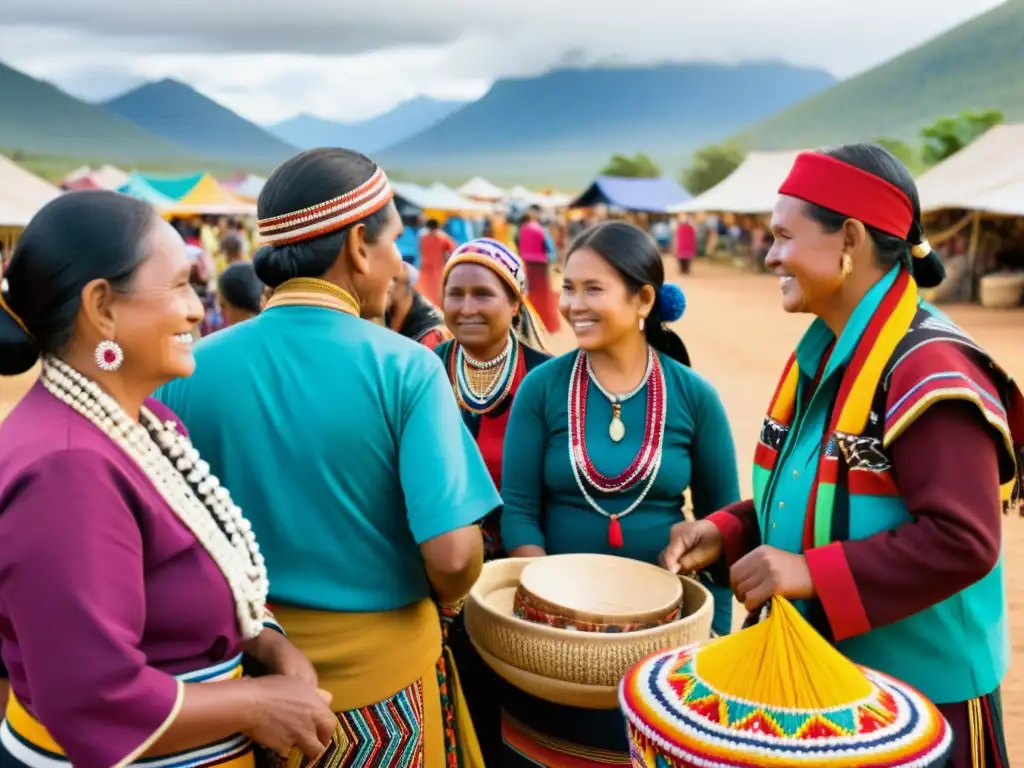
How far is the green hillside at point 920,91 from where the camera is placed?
430 feet

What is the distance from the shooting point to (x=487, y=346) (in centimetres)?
358

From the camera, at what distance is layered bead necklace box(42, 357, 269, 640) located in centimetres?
154

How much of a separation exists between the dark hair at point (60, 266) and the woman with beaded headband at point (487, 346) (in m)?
1.81

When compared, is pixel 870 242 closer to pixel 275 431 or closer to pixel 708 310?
pixel 275 431

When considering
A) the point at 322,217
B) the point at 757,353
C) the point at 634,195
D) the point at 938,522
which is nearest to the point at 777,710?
the point at 938,522

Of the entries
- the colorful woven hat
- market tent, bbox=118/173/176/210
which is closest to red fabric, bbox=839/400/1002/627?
the colorful woven hat

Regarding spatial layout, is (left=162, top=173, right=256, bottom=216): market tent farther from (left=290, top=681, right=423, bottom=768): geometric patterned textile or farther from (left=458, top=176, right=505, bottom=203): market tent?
(left=290, top=681, right=423, bottom=768): geometric patterned textile

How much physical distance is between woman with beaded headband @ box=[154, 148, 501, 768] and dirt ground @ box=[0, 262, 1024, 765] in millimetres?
2909

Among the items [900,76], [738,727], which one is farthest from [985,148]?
[900,76]

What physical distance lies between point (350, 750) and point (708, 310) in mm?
18763

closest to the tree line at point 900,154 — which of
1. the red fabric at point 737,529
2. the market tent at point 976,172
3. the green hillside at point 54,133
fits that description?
the market tent at point 976,172

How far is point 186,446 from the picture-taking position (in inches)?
67.1

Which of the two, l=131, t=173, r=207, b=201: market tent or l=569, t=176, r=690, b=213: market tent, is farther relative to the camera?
l=569, t=176, r=690, b=213: market tent

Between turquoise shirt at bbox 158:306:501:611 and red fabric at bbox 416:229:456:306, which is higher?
turquoise shirt at bbox 158:306:501:611
